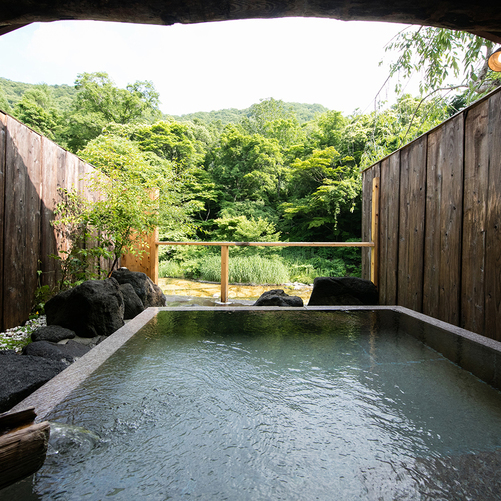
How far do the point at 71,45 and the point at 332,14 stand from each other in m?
41.6

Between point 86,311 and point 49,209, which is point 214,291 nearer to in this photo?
point 49,209

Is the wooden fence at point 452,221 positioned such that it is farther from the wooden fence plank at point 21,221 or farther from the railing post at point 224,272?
the wooden fence plank at point 21,221

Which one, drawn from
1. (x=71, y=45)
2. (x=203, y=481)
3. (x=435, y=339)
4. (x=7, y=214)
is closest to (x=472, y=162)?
(x=435, y=339)

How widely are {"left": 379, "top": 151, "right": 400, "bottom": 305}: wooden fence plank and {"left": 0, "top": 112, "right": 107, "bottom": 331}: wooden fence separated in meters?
3.61

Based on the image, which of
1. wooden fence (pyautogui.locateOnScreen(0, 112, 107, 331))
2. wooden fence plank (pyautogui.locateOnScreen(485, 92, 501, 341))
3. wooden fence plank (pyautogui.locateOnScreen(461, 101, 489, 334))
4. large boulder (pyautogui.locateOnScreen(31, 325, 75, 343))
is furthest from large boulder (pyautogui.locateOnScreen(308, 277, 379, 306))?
wooden fence (pyautogui.locateOnScreen(0, 112, 107, 331))

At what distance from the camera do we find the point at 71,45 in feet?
109

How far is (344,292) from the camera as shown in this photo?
394 cm

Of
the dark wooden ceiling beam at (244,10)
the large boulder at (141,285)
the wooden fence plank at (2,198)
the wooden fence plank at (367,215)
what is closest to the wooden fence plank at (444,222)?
the dark wooden ceiling beam at (244,10)

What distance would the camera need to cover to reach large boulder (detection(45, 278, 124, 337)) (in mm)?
2742

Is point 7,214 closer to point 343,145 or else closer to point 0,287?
point 0,287

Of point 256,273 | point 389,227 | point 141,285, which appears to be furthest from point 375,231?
point 256,273

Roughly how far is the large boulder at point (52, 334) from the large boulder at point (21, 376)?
2.37 ft

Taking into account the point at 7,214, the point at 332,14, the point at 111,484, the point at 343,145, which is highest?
the point at 343,145

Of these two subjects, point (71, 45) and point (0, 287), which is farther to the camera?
point (71, 45)
